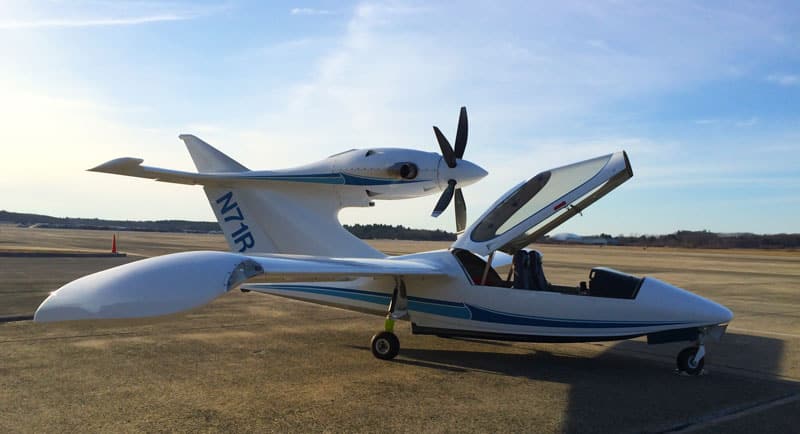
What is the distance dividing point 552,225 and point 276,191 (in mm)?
5288

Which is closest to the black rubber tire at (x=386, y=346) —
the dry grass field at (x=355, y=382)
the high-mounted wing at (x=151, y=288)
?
the dry grass field at (x=355, y=382)

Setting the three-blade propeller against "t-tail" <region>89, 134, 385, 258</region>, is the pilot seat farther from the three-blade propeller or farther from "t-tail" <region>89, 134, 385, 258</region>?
"t-tail" <region>89, 134, 385, 258</region>

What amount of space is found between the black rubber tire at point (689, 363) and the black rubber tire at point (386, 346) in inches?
174

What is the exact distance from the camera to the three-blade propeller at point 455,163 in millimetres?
10789

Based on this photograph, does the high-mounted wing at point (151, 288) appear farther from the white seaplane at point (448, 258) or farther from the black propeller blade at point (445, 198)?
the black propeller blade at point (445, 198)

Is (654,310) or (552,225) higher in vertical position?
(552,225)

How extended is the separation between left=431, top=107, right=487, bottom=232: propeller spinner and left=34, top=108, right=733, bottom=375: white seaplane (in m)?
0.02

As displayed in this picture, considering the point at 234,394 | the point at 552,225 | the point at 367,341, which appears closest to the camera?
the point at 234,394

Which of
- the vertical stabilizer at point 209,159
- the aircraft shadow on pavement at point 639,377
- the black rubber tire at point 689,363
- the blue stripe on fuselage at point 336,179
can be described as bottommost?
the aircraft shadow on pavement at point 639,377

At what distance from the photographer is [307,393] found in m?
8.02

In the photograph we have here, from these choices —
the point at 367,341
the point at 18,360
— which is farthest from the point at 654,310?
the point at 18,360

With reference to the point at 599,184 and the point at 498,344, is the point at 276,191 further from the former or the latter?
the point at 599,184

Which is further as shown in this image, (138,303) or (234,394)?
(234,394)

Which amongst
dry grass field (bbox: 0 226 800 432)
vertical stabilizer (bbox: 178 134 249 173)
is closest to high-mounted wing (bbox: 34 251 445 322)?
dry grass field (bbox: 0 226 800 432)
